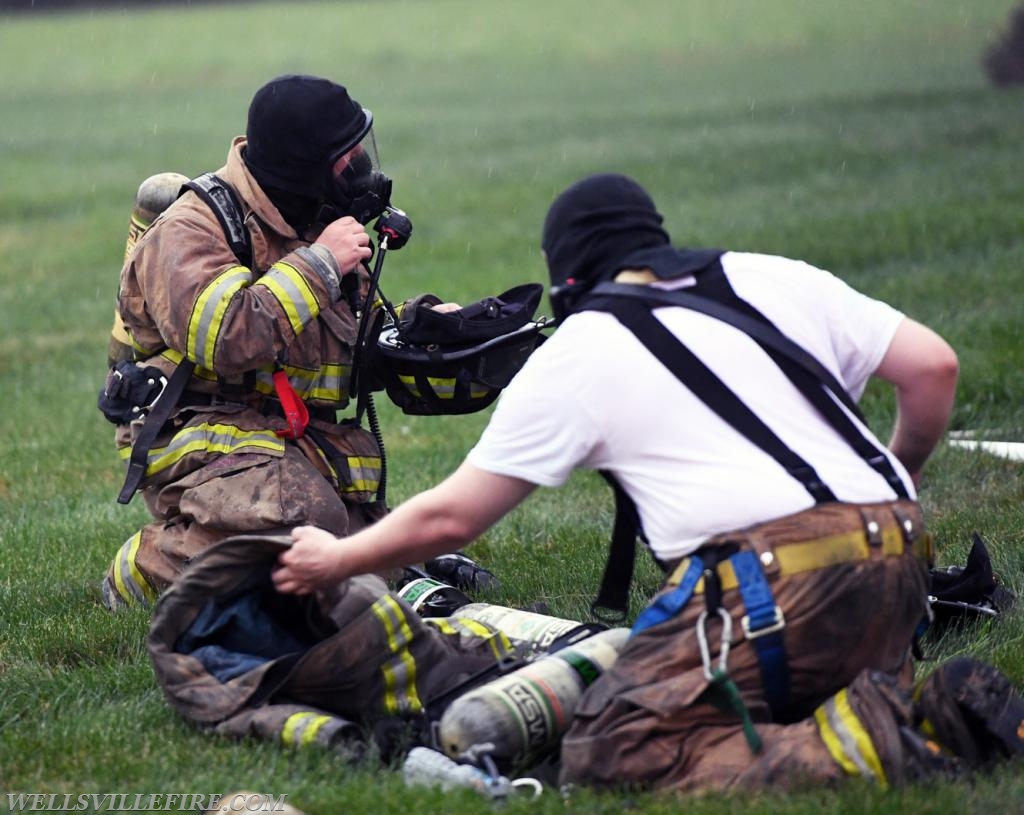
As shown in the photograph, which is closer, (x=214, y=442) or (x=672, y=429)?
(x=672, y=429)

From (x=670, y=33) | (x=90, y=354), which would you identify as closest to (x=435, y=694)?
(x=90, y=354)

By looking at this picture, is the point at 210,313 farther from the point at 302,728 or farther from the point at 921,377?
the point at 921,377

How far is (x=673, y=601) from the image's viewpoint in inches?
142

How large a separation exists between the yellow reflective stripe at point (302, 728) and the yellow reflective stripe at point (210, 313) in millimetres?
1398

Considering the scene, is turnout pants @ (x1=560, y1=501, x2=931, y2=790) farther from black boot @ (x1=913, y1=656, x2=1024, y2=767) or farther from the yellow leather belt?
black boot @ (x1=913, y1=656, x2=1024, y2=767)

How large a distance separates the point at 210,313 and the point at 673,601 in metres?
1.96

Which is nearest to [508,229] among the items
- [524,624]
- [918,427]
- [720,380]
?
[524,624]

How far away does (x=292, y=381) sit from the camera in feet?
17.3

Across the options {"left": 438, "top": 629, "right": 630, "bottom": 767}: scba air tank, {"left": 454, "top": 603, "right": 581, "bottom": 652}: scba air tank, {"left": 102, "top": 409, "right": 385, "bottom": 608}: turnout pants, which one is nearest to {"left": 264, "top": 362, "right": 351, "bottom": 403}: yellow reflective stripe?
{"left": 102, "top": 409, "right": 385, "bottom": 608}: turnout pants

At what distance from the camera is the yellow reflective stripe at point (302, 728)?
Result: 388 cm

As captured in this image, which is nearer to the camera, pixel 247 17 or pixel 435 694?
pixel 435 694

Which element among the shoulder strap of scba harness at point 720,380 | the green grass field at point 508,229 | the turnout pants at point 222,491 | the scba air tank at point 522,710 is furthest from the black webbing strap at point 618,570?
the turnout pants at point 222,491

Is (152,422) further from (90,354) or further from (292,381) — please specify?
(90,354)

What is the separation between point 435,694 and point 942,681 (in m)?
1.35
